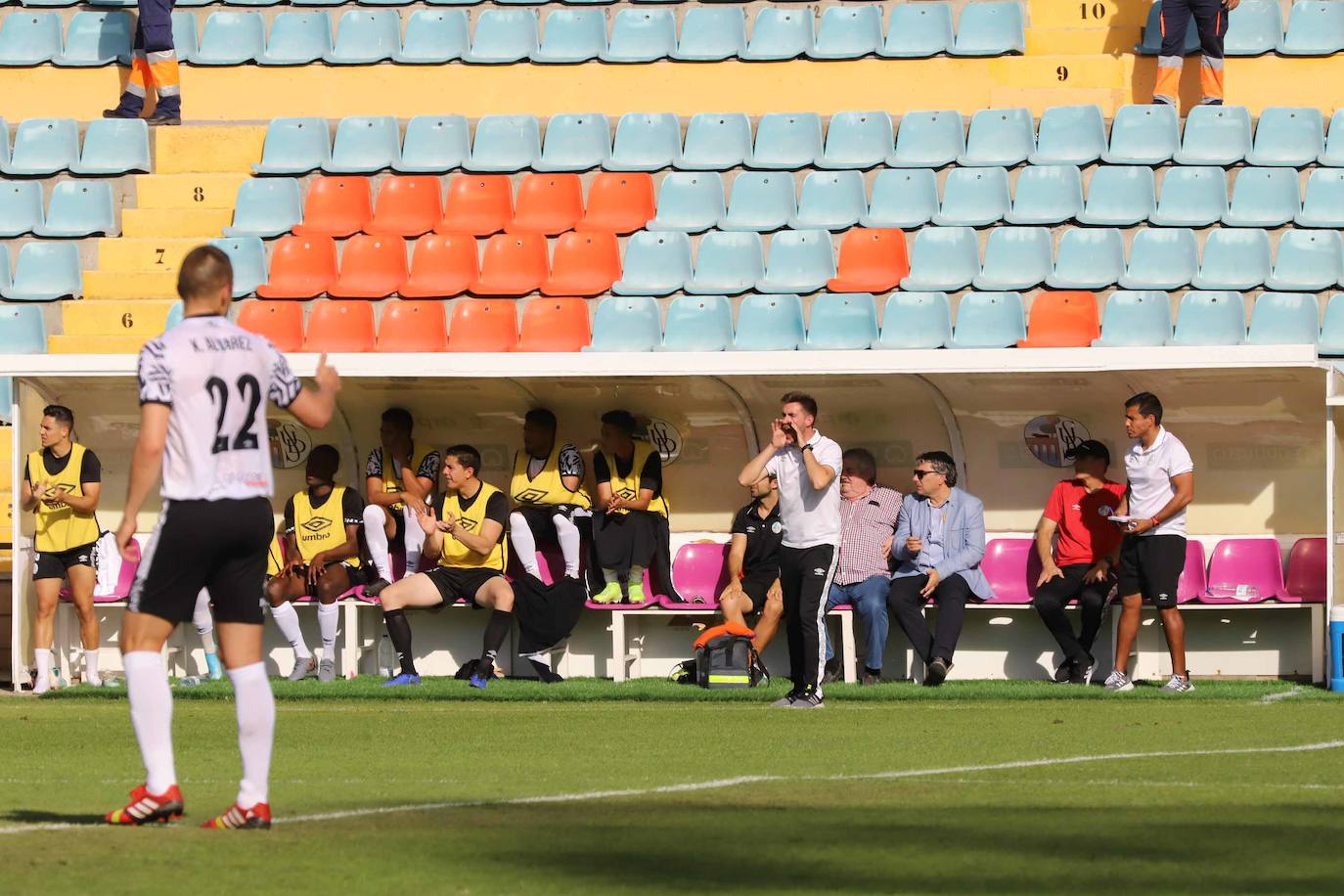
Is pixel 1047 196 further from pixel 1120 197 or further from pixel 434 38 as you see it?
pixel 434 38

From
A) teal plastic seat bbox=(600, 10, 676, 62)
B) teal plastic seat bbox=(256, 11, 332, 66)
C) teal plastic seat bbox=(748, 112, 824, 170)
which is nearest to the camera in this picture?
teal plastic seat bbox=(748, 112, 824, 170)

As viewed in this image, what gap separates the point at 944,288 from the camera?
15422mm

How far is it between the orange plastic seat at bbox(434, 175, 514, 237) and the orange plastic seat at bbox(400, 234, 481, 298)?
20cm

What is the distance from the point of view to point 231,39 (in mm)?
18781

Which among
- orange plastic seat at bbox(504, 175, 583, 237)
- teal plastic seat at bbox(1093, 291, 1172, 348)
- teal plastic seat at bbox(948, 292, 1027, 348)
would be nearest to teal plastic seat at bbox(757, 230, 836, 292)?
teal plastic seat at bbox(948, 292, 1027, 348)

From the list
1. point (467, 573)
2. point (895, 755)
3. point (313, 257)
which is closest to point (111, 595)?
point (467, 573)

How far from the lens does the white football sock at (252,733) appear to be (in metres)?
6.18

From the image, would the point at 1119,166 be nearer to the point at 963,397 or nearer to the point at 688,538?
the point at 963,397

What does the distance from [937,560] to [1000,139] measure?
489cm

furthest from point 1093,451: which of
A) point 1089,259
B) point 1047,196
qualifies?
point 1047,196

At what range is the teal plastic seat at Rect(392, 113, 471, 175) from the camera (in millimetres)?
17391

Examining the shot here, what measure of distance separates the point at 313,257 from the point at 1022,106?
6.00 m

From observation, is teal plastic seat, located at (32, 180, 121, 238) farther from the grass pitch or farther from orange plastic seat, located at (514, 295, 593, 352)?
the grass pitch

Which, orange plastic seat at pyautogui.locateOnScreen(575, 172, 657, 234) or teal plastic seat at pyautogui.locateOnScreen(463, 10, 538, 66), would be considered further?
teal plastic seat at pyautogui.locateOnScreen(463, 10, 538, 66)
